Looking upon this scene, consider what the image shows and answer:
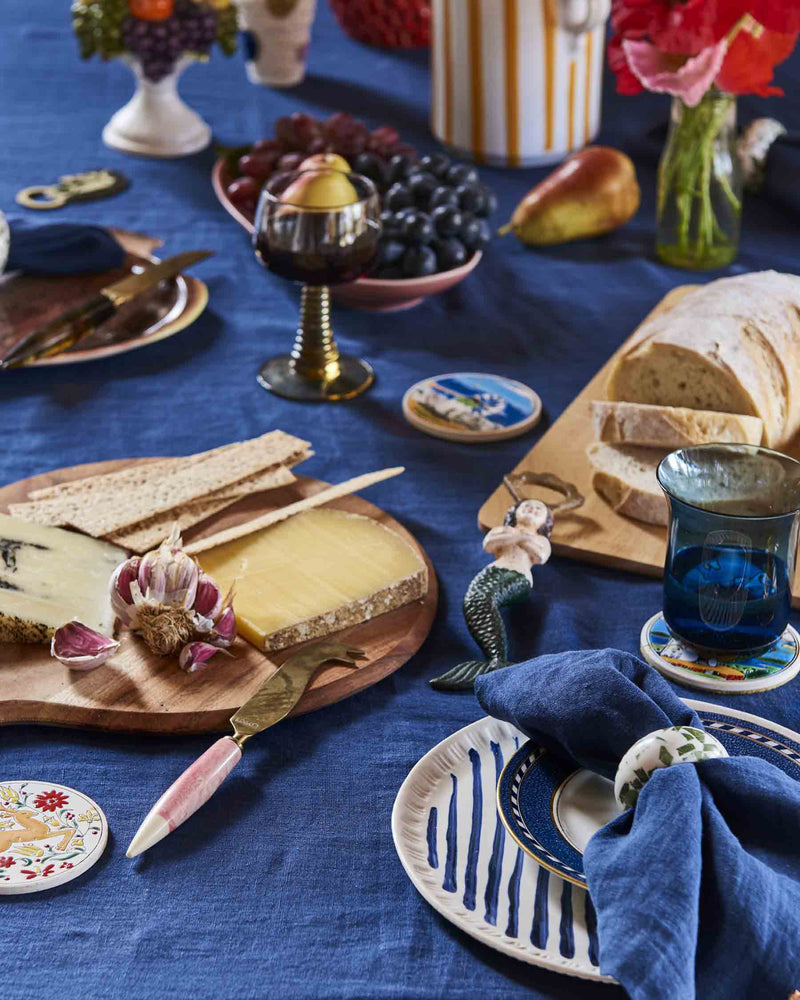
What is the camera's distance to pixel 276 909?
77 centimetres

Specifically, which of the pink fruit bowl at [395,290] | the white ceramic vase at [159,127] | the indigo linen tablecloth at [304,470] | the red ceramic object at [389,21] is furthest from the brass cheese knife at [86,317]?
the red ceramic object at [389,21]

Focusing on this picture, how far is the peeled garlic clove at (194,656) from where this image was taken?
956 mm

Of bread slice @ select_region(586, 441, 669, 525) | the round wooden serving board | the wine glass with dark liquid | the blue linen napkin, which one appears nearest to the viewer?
the blue linen napkin

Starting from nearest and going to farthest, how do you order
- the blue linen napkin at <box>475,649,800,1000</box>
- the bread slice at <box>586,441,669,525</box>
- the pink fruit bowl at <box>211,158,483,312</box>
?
the blue linen napkin at <box>475,649,800,1000</box>, the bread slice at <box>586,441,669,525</box>, the pink fruit bowl at <box>211,158,483,312</box>

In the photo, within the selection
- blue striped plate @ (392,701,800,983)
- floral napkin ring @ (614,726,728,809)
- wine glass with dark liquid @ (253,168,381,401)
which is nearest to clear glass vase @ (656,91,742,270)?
wine glass with dark liquid @ (253,168,381,401)

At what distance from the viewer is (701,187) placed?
1796 mm

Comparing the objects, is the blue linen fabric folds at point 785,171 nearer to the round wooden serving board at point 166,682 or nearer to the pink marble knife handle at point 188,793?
the round wooden serving board at point 166,682

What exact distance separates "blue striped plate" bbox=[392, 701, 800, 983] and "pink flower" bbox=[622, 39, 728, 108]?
1.03 meters

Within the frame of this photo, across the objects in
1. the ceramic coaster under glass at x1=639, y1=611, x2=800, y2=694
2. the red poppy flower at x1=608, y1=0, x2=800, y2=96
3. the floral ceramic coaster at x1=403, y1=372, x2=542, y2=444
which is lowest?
the floral ceramic coaster at x1=403, y1=372, x2=542, y2=444

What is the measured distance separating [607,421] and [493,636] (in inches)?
14.6

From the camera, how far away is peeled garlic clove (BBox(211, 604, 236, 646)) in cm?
97

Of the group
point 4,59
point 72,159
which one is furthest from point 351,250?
point 4,59

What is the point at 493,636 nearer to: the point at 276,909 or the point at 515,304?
the point at 276,909

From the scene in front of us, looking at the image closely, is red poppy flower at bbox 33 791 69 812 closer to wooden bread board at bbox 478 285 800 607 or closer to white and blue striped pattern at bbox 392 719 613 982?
white and blue striped pattern at bbox 392 719 613 982
